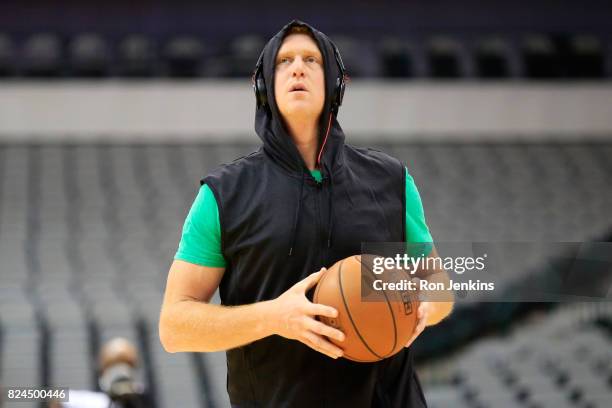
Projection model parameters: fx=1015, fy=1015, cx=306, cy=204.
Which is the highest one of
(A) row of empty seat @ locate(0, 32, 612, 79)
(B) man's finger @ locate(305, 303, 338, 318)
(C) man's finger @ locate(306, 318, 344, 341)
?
(A) row of empty seat @ locate(0, 32, 612, 79)

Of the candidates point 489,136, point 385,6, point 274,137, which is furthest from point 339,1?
point 274,137

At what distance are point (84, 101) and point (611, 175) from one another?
6757 millimetres

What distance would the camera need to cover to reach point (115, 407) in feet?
11.7

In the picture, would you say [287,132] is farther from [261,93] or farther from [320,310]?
[320,310]

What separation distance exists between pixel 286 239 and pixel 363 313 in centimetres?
23

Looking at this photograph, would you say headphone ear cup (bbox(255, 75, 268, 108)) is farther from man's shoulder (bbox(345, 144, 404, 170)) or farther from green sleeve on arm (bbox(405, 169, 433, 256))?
green sleeve on arm (bbox(405, 169, 433, 256))

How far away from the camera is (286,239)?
2.09m

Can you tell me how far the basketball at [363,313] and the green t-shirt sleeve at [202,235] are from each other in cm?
27

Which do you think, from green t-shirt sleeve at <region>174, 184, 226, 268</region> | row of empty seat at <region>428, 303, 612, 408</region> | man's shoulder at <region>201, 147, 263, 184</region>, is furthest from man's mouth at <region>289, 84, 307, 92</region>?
row of empty seat at <region>428, 303, 612, 408</region>

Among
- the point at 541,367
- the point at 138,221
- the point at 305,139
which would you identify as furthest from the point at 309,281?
the point at 138,221

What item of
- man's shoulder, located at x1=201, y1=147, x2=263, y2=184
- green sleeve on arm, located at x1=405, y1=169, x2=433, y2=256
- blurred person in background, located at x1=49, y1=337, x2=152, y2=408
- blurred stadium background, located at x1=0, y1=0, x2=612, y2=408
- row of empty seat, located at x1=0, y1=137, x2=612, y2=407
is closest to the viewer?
man's shoulder, located at x1=201, y1=147, x2=263, y2=184

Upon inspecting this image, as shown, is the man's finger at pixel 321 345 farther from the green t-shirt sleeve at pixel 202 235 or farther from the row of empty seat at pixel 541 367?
the row of empty seat at pixel 541 367

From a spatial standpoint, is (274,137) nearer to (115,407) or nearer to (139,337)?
(115,407)

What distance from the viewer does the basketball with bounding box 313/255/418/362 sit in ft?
6.46
